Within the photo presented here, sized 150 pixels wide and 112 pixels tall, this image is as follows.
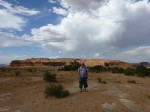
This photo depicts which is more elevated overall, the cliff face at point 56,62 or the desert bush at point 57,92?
the cliff face at point 56,62

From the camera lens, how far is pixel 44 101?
20062 mm

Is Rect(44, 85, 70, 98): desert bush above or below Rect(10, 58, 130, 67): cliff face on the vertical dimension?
below

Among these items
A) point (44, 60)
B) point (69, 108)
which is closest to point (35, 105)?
point (69, 108)

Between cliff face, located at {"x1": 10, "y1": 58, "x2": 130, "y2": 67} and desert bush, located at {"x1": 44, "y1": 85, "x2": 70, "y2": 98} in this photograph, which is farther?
cliff face, located at {"x1": 10, "y1": 58, "x2": 130, "y2": 67}

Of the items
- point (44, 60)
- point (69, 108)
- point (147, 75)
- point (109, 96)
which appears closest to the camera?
point (69, 108)

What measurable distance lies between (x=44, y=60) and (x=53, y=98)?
525 ft

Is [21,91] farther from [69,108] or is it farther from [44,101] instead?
[69,108]

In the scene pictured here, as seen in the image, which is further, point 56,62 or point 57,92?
point 56,62

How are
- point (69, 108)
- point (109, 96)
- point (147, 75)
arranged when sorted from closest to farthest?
point (69, 108), point (109, 96), point (147, 75)

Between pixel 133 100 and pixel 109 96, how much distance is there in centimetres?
165

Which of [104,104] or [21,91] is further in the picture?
[21,91]

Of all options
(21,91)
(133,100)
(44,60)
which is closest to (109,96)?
(133,100)

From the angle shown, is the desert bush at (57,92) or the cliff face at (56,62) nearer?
the desert bush at (57,92)

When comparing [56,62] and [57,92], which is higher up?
[56,62]
